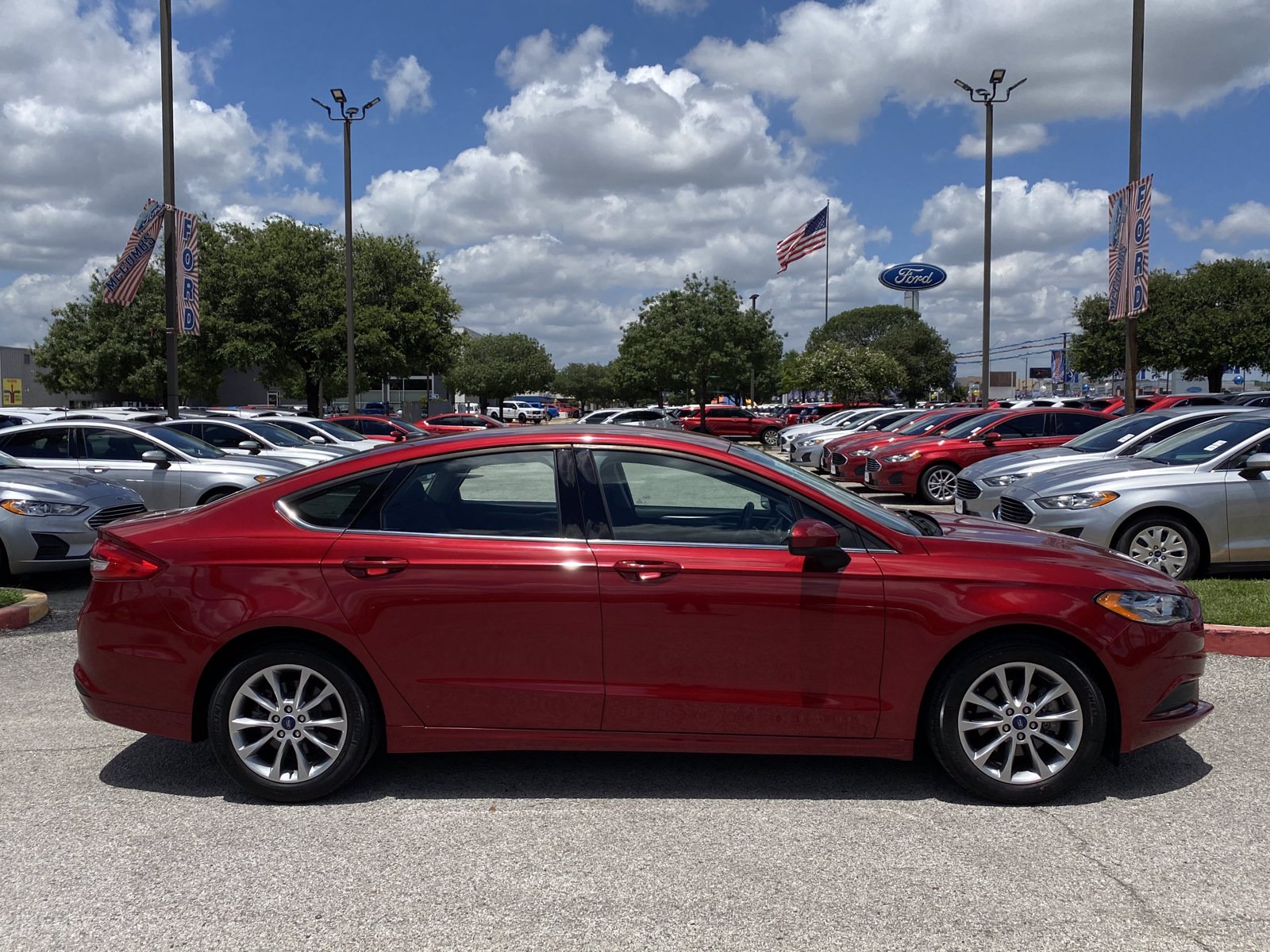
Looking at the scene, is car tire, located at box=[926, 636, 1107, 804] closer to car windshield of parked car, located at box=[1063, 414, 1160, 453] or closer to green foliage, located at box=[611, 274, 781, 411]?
car windshield of parked car, located at box=[1063, 414, 1160, 453]

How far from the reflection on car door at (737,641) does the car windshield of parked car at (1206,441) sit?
21.5 feet

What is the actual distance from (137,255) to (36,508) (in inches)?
354

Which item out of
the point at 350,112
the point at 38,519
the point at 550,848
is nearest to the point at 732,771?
the point at 550,848

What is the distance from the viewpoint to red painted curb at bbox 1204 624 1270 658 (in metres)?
6.77

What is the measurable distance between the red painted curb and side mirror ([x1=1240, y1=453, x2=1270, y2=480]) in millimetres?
2216

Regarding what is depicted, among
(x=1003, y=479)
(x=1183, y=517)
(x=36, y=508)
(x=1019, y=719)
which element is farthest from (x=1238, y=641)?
(x=36, y=508)

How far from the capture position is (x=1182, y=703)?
14.5ft

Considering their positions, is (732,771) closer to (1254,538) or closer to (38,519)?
(1254,538)

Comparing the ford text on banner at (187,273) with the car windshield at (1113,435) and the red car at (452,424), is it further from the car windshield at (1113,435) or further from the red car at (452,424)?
the red car at (452,424)

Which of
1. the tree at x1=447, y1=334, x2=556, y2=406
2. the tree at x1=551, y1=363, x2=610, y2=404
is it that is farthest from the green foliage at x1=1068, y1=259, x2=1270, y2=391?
the tree at x1=551, y1=363, x2=610, y2=404

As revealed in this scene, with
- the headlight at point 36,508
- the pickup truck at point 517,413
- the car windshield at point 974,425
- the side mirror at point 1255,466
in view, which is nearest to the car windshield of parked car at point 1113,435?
the side mirror at point 1255,466

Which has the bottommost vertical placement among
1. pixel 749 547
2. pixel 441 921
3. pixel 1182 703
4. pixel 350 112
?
pixel 441 921

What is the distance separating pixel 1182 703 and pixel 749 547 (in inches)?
77.6

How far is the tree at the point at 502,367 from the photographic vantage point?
317 ft
